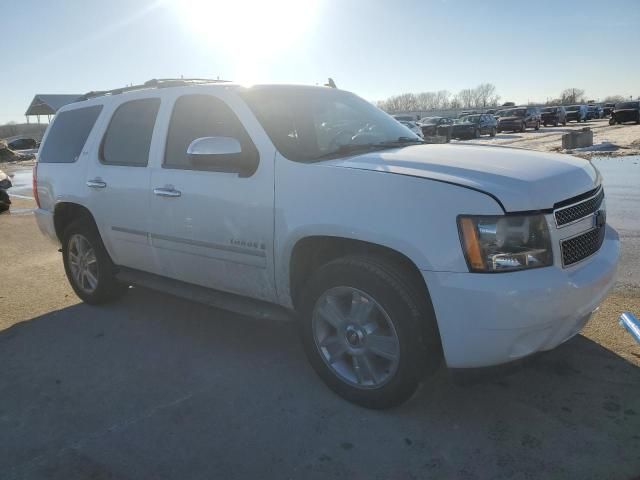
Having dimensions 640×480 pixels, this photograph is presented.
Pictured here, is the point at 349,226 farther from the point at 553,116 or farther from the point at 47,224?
the point at 553,116

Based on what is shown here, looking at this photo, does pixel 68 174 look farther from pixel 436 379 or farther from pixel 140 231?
pixel 436 379

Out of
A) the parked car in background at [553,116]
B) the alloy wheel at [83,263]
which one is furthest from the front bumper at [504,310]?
the parked car in background at [553,116]

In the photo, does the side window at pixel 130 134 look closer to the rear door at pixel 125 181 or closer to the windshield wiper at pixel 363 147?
the rear door at pixel 125 181

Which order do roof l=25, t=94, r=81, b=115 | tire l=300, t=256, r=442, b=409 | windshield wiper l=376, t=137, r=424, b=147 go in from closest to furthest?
tire l=300, t=256, r=442, b=409 < windshield wiper l=376, t=137, r=424, b=147 < roof l=25, t=94, r=81, b=115

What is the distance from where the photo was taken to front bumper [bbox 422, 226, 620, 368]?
8.04 feet

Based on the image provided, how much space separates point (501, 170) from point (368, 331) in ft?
3.77

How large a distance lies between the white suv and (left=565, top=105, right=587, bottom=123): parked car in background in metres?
56.4

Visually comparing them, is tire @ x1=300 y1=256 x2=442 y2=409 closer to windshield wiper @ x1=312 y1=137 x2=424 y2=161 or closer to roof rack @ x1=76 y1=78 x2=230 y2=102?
windshield wiper @ x1=312 y1=137 x2=424 y2=161

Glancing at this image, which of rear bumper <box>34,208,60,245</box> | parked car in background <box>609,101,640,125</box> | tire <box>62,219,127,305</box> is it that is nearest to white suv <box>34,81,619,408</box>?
tire <box>62,219,127,305</box>

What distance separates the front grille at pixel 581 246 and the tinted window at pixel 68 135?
4.17 m

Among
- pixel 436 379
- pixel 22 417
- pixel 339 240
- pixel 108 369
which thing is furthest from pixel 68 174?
pixel 436 379

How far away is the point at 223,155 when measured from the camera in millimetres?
3283

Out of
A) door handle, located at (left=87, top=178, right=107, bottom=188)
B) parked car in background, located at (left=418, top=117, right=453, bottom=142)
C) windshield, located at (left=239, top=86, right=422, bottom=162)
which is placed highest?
parked car in background, located at (left=418, top=117, right=453, bottom=142)

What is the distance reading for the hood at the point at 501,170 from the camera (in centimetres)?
255
